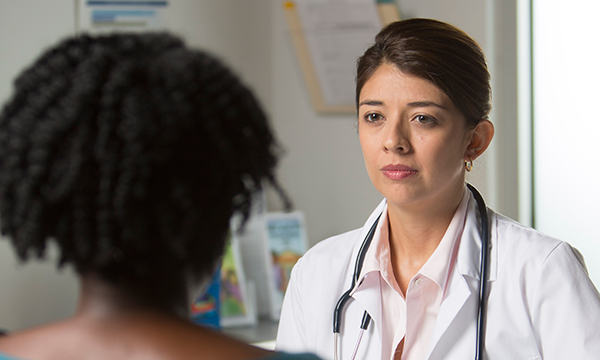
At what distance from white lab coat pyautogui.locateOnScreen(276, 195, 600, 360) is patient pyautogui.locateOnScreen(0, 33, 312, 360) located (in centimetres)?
65

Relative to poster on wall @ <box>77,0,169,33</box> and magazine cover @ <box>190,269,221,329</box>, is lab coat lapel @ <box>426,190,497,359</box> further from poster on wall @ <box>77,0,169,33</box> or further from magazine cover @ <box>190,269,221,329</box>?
poster on wall @ <box>77,0,169,33</box>

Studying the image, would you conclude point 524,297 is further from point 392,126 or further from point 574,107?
point 574,107

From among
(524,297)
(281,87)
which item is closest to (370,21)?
(281,87)

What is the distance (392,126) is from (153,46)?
64 cm

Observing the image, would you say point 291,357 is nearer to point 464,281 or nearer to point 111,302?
point 111,302

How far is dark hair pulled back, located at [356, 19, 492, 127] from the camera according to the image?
1.14m

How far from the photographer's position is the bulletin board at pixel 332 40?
204 cm

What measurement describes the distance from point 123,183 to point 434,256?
2.61ft

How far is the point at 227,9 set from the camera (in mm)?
2172

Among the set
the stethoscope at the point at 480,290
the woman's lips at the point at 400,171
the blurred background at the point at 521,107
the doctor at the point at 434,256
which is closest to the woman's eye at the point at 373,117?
the doctor at the point at 434,256

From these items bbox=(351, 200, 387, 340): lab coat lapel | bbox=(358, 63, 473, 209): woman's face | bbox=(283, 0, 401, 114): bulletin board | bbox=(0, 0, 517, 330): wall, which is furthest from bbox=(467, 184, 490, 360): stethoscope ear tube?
bbox=(283, 0, 401, 114): bulletin board

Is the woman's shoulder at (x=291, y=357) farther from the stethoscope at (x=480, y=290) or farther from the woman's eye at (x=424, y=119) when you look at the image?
the woman's eye at (x=424, y=119)

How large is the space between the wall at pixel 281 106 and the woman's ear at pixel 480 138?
511 millimetres

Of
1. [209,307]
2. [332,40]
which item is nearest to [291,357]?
[209,307]
